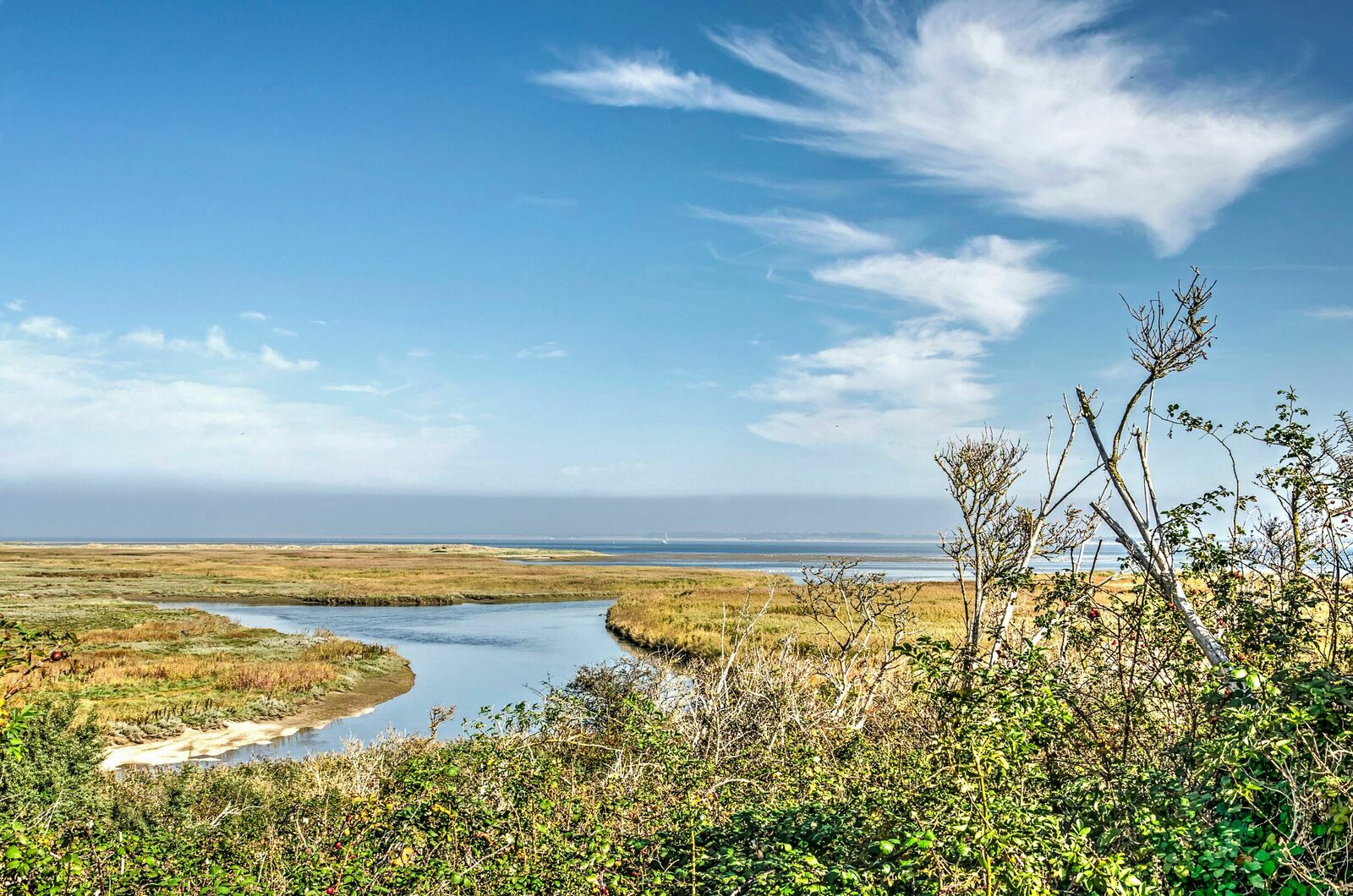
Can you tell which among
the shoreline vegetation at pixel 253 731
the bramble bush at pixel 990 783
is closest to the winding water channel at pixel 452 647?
the shoreline vegetation at pixel 253 731

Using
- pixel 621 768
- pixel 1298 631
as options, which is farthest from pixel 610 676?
pixel 1298 631

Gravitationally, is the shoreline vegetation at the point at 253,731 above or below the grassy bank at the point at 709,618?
below

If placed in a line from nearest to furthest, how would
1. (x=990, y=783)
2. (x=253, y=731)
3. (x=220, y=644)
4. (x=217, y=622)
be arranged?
1. (x=990, y=783)
2. (x=253, y=731)
3. (x=220, y=644)
4. (x=217, y=622)

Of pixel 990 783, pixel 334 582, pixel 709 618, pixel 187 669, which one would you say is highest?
pixel 990 783

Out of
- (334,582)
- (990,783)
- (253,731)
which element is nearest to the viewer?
(990,783)

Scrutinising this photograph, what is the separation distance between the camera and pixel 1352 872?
3.84 metres

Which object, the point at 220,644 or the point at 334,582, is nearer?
the point at 220,644

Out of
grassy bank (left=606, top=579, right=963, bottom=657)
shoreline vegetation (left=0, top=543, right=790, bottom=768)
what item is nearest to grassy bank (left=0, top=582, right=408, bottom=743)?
shoreline vegetation (left=0, top=543, right=790, bottom=768)

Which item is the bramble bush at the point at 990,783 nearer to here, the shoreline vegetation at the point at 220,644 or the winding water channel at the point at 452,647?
the shoreline vegetation at the point at 220,644

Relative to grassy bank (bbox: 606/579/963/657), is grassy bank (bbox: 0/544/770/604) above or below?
below

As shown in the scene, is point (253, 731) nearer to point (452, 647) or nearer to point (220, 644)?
point (452, 647)

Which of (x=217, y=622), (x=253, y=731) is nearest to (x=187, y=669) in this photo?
(x=253, y=731)

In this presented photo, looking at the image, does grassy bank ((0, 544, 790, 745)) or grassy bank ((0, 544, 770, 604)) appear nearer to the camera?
grassy bank ((0, 544, 790, 745))

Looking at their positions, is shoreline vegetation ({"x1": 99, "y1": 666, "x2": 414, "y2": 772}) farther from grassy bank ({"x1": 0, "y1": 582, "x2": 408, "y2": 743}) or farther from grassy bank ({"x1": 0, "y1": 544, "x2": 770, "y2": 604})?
grassy bank ({"x1": 0, "y1": 544, "x2": 770, "y2": 604})
